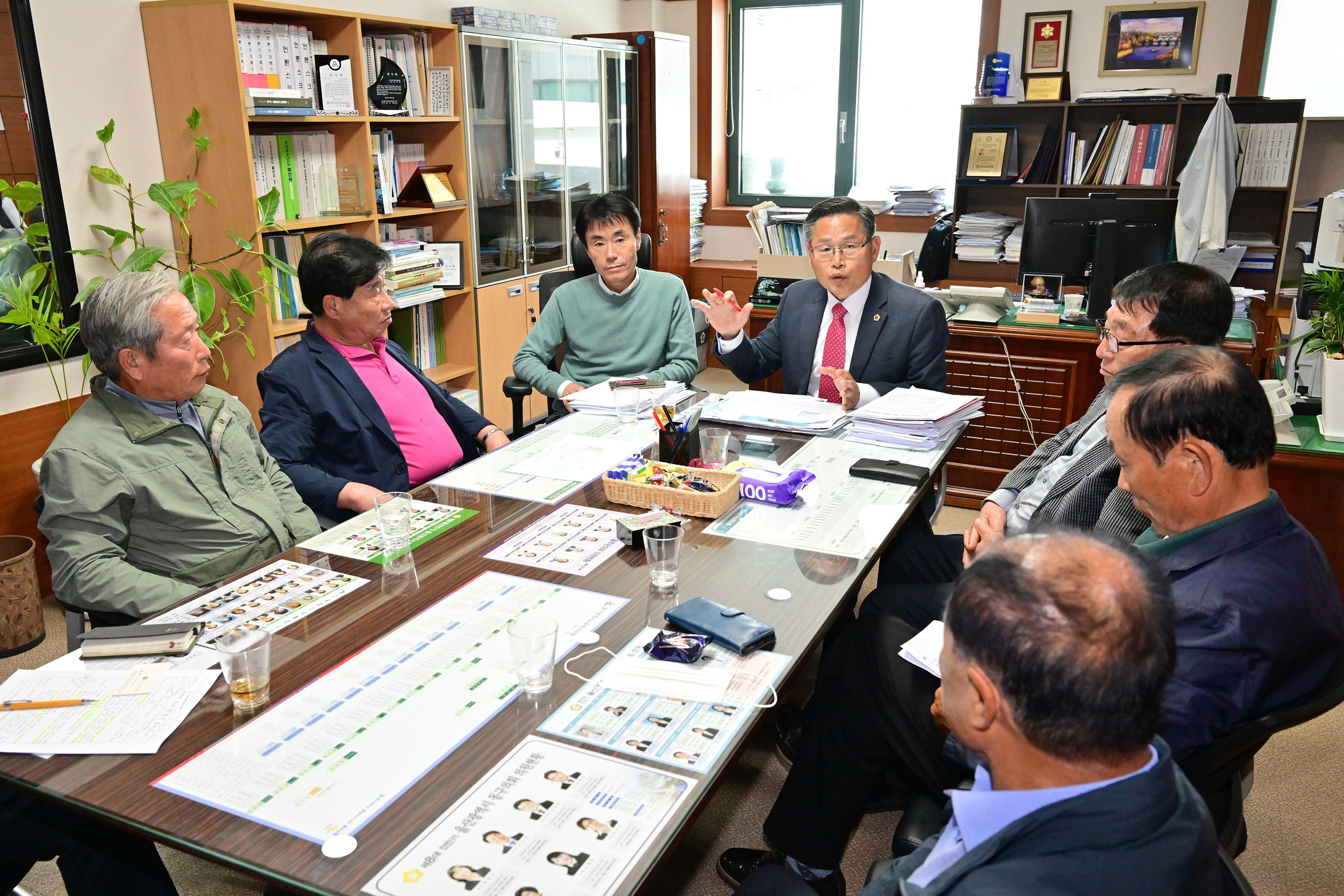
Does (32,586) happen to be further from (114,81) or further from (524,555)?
(524,555)

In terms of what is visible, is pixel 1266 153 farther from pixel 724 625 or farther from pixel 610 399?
pixel 724 625

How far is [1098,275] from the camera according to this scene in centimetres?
380

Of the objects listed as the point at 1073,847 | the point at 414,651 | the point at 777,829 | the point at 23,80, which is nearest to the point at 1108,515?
the point at 777,829

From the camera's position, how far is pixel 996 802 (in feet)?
3.19

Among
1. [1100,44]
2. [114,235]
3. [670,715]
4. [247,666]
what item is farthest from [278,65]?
[1100,44]

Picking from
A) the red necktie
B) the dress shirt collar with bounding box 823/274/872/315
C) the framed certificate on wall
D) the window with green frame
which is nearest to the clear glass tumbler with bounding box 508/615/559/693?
the red necktie

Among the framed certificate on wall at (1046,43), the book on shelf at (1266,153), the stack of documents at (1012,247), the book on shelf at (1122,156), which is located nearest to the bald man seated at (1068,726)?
the stack of documents at (1012,247)

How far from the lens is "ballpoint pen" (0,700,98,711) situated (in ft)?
4.38

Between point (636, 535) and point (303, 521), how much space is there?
2.93ft

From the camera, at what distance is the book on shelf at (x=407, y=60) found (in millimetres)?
3992

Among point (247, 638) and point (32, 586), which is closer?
point (247, 638)

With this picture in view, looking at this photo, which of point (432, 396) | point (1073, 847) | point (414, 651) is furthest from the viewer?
point (432, 396)

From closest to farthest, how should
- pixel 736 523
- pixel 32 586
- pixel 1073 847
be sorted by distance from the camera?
1. pixel 1073 847
2. pixel 736 523
3. pixel 32 586

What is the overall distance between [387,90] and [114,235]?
1419 millimetres
